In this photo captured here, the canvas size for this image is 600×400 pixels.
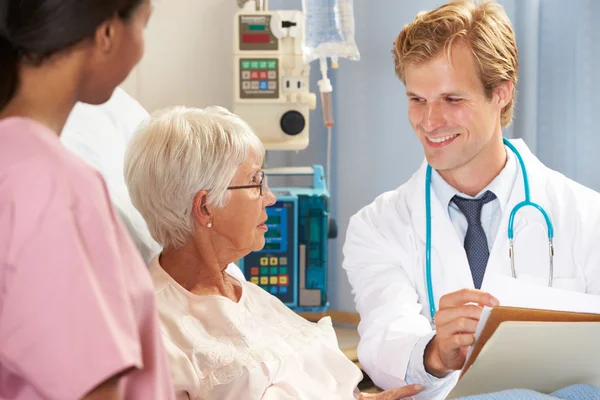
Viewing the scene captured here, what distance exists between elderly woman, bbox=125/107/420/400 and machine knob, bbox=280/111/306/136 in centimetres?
143

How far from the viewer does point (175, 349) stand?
1.35 m

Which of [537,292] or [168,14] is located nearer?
[537,292]

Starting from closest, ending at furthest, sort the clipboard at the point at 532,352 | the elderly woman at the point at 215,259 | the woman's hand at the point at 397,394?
1. the clipboard at the point at 532,352
2. the elderly woman at the point at 215,259
3. the woman's hand at the point at 397,394

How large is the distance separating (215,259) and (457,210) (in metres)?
0.74

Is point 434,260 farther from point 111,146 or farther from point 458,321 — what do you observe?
point 111,146

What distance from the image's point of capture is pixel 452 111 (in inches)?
77.5

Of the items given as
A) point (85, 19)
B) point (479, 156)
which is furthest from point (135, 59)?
point (479, 156)

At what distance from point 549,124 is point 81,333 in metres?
2.80

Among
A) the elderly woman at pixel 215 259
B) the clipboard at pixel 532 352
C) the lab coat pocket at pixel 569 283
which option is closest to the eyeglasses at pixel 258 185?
the elderly woman at pixel 215 259

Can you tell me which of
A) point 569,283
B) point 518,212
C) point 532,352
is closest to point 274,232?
A: point 518,212

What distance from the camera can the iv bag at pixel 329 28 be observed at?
308cm

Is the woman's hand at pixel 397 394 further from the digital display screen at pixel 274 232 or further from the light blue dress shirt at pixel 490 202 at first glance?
the digital display screen at pixel 274 232

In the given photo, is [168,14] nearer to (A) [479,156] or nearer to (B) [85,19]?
(A) [479,156]

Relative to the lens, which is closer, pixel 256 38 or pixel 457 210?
pixel 457 210
